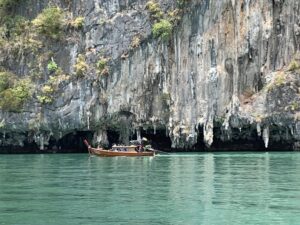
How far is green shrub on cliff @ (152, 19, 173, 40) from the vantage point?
182ft

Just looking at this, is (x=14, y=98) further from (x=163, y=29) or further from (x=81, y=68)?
(x=163, y=29)

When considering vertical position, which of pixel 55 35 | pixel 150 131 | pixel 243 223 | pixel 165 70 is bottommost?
pixel 243 223

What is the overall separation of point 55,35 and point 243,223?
4173 cm

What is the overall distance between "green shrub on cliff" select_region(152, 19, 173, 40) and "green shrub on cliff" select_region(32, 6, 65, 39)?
9481mm

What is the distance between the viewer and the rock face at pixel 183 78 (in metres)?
53.6

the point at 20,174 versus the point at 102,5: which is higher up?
the point at 102,5

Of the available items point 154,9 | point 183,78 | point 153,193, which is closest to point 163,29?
point 154,9

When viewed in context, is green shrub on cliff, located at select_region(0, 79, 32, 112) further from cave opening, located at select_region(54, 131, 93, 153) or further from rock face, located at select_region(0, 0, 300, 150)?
cave opening, located at select_region(54, 131, 93, 153)

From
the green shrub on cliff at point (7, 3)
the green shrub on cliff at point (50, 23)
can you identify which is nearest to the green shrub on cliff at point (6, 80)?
the green shrub on cliff at point (50, 23)

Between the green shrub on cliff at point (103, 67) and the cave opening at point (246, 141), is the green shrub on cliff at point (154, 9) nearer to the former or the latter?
the green shrub on cliff at point (103, 67)

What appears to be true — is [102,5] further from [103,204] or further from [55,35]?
[103,204]

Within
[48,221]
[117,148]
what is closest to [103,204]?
[48,221]

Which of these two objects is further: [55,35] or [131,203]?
[55,35]

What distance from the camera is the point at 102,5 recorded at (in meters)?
59.0
